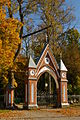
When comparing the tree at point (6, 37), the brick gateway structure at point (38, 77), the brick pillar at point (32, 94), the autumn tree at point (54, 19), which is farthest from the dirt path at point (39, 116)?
the autumn tree at point (54, 19)

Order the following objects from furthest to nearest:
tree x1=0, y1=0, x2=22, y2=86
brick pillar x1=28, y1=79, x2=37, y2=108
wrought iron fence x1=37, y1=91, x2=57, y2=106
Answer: wrought iron fence x1=37, y1=91, x2=57, y2=106, brick pillar x1=28, y1=79, x2=37, y2=108, tree x1=0, y1=0, x2=22, y2=86

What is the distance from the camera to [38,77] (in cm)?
2275

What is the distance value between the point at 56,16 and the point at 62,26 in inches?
73.3

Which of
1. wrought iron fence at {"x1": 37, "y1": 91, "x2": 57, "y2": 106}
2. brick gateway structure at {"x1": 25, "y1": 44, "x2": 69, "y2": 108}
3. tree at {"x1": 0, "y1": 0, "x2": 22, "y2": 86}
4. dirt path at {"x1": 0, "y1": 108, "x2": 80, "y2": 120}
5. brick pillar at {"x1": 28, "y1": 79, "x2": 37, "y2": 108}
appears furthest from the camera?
wrought iron fence at {"x1": 37, "y1": 91, "x2": 57, "y2": 106}

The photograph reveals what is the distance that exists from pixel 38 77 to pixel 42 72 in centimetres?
71

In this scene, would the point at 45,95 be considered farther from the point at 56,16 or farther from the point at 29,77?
the point at 56,16

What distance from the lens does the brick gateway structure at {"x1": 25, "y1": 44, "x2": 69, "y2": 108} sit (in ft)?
70.9

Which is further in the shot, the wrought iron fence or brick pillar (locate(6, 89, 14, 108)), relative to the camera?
the wrought iron fence

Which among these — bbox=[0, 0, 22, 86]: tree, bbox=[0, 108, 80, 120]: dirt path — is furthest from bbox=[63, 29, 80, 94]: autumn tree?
bbox=[0, 0, 22, 86]: tree

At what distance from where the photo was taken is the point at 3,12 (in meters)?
18.3

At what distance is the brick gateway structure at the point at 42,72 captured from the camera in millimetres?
21625

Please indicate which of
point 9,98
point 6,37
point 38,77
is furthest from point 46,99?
point 6,37

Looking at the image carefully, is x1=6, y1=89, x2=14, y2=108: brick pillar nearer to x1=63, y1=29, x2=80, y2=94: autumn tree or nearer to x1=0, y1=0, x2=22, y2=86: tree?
x1=0, y1=0, x2=22, y2=86: tree

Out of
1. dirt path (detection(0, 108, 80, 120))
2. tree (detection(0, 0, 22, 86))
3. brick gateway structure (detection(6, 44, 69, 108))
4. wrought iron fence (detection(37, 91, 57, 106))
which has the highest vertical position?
tree (detection(0, 0, 22, 86))
